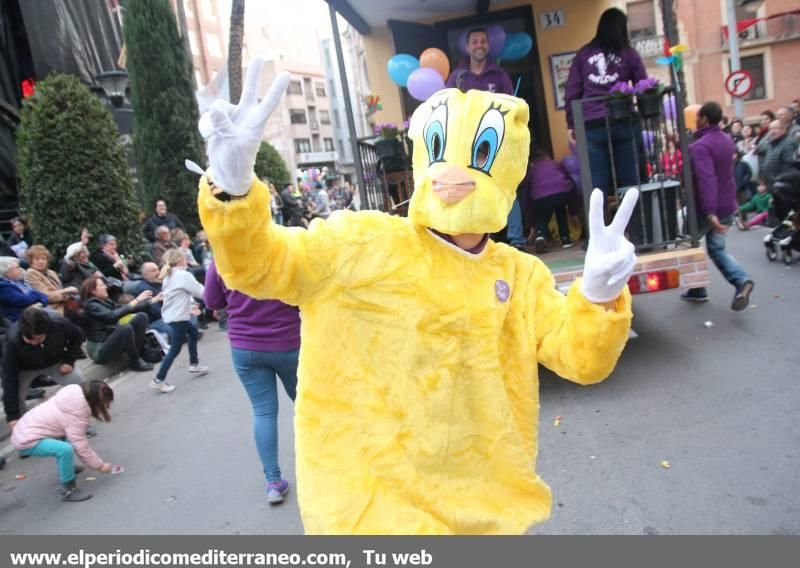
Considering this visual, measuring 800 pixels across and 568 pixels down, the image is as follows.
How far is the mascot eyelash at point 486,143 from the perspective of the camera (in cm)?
182

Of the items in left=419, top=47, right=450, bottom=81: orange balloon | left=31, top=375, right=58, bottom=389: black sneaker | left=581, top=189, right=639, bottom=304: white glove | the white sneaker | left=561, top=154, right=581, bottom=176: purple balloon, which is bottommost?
the white sneaker

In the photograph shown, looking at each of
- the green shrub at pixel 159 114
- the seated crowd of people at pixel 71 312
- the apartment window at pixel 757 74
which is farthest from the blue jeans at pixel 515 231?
the apartment window at pixel 757 74

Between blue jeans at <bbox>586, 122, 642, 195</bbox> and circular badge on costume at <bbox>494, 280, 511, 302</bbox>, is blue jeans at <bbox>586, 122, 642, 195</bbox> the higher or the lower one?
the higher one

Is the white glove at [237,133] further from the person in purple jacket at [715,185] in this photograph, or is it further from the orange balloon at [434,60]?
the person in purple jacket at [715,185]

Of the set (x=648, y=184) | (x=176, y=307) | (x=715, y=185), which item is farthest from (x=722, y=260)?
(x=176, y=307)

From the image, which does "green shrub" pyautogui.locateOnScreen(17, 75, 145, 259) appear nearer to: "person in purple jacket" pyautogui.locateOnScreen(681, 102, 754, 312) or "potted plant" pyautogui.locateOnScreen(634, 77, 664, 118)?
"potted plant" pyautogui.locateOnScreen(634, 77, 664, 118)

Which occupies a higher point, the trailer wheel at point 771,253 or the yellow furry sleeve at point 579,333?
the yellow furry sleeve at point 579,333

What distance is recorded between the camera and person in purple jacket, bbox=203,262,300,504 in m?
3.60

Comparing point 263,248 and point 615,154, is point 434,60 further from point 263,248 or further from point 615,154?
point 263,248

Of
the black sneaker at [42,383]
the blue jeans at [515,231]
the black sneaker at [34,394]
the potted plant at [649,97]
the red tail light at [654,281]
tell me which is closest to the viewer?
the red tail light at [654,281]

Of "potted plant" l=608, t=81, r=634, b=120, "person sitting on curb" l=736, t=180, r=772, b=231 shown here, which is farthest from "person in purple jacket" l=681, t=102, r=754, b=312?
"person sitting on curb" l=736, t=180, r=772, b=231

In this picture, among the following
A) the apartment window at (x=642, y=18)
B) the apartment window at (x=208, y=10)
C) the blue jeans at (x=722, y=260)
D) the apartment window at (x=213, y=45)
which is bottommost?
the blue jeans at (x=722, y=260)

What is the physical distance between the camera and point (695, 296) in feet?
23.2

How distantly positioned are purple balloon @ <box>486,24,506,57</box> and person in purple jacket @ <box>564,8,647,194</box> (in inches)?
44.6
